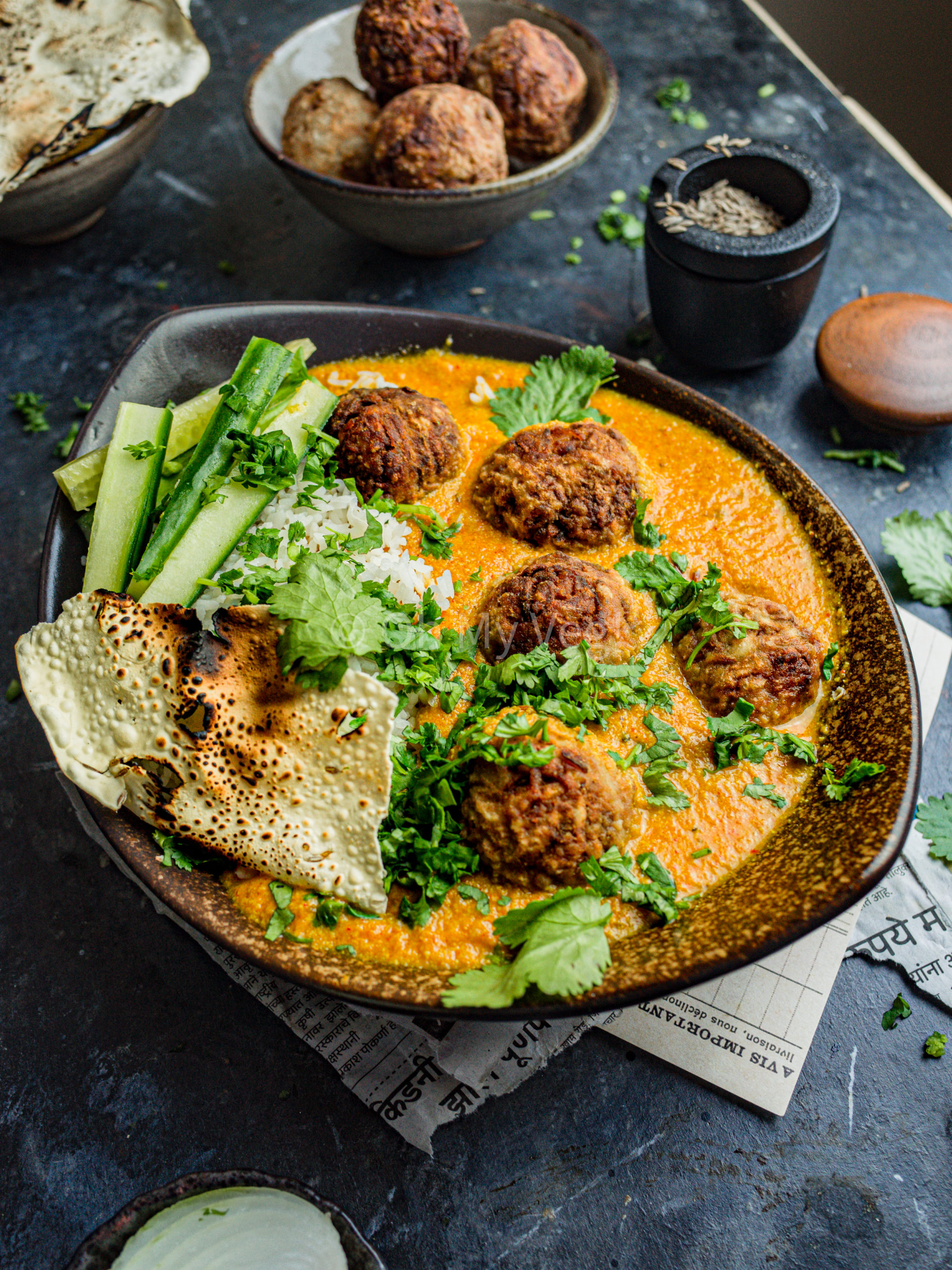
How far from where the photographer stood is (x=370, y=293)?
4254mm

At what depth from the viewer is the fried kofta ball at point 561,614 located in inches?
102

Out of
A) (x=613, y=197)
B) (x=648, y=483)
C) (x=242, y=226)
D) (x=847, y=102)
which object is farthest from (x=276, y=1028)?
(x=847, y=102)

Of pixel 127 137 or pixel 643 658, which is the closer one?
pixel 643 658

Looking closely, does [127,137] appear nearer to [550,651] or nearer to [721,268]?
[721,268]

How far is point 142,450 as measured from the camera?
2.88m

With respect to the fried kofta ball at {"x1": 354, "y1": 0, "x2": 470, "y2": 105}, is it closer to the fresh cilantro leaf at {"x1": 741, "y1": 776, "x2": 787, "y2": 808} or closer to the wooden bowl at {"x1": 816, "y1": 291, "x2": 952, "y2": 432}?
the wooden bowl at {"x1": 816, "y1": 291, "x2": 952, "y2": 432}

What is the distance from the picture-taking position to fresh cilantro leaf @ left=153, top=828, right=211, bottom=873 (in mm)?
2367

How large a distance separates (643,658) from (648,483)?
0.72m

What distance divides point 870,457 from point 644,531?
1349 millimetres

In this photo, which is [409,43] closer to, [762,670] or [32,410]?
[32,410]

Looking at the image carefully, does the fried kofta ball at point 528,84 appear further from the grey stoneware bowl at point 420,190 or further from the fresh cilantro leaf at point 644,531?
the fresh cilantro leaf at point 644,531

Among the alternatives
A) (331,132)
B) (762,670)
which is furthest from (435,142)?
(762,670)

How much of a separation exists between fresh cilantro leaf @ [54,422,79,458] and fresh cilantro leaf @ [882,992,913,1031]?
3584 millimetres

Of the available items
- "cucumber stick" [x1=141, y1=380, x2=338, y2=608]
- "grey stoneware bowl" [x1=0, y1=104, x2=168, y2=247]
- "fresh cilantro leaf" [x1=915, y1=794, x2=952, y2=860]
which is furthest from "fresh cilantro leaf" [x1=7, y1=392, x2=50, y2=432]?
"fresh cilantro leaf" [x1=915, y1=794, x2=952, y2=860]
